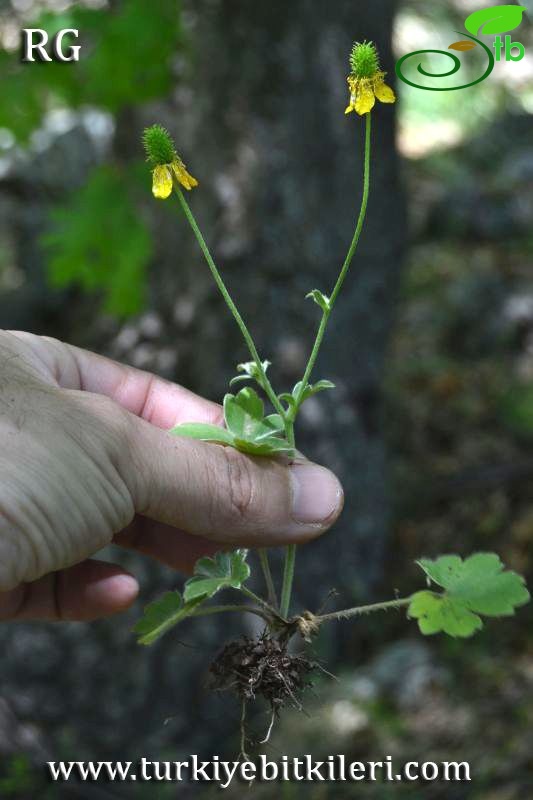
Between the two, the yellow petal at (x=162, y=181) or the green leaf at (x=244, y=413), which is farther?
the green leaf at (x=244, y=413)

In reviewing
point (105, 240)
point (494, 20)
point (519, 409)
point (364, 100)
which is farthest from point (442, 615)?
point (519, 409)

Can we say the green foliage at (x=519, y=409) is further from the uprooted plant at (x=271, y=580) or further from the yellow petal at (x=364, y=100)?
the yellow petal at (x=364, y=100)

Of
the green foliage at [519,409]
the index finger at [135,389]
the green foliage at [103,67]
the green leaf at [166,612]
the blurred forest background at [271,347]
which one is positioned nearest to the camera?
the green leaf at [166,612]

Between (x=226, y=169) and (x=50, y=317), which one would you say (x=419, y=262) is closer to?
(x=50, y=317)

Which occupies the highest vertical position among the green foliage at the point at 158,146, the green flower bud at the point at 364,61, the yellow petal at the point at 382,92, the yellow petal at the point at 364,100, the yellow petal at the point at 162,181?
the green flower bud at the point at 364,61

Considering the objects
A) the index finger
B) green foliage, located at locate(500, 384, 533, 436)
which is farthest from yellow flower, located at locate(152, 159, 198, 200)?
green foliage, located at locate(500, 384, 533, 436)

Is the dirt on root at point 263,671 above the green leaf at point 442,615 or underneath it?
underneath

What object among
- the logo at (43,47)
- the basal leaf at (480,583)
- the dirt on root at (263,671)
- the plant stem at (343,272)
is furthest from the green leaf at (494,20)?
the logo at (43,47)

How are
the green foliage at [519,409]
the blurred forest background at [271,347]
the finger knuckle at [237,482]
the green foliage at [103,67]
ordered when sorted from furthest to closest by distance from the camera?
the green foliage at [519,409] → the blurred forest background at [271,347] → the green foliage at [103,67] → the finger knuckle at [237,482]
